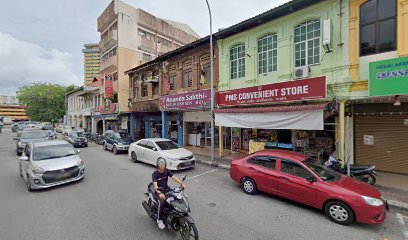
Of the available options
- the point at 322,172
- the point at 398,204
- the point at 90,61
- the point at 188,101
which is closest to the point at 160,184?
the point at 322,172

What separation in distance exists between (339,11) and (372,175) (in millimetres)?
6755

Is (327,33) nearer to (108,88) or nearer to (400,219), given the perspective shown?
(400,219)

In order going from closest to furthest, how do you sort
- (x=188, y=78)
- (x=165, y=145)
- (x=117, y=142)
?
(x=165, y=145)
(x=117, y=142)
(x=188, y=78)

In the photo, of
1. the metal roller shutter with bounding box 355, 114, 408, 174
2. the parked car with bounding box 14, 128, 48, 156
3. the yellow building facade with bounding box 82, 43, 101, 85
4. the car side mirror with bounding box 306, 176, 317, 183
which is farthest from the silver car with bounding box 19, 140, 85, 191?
the yellow building facade with bounding box 82, 43, 101, 85

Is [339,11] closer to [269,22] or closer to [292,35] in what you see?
[292,35]

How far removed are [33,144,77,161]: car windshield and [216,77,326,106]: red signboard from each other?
8273 mm

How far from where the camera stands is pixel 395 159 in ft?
26.9

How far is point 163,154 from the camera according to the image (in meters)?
9.50

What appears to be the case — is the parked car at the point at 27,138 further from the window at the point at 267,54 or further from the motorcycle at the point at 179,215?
the window at the point at 267,54

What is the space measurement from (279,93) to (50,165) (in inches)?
389

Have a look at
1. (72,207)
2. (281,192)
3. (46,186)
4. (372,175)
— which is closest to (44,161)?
(46,186)

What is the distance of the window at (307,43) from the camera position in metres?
9.03

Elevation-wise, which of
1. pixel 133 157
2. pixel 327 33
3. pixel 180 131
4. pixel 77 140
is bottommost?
pixel 133 157

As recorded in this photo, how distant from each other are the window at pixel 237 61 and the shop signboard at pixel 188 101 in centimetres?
205
